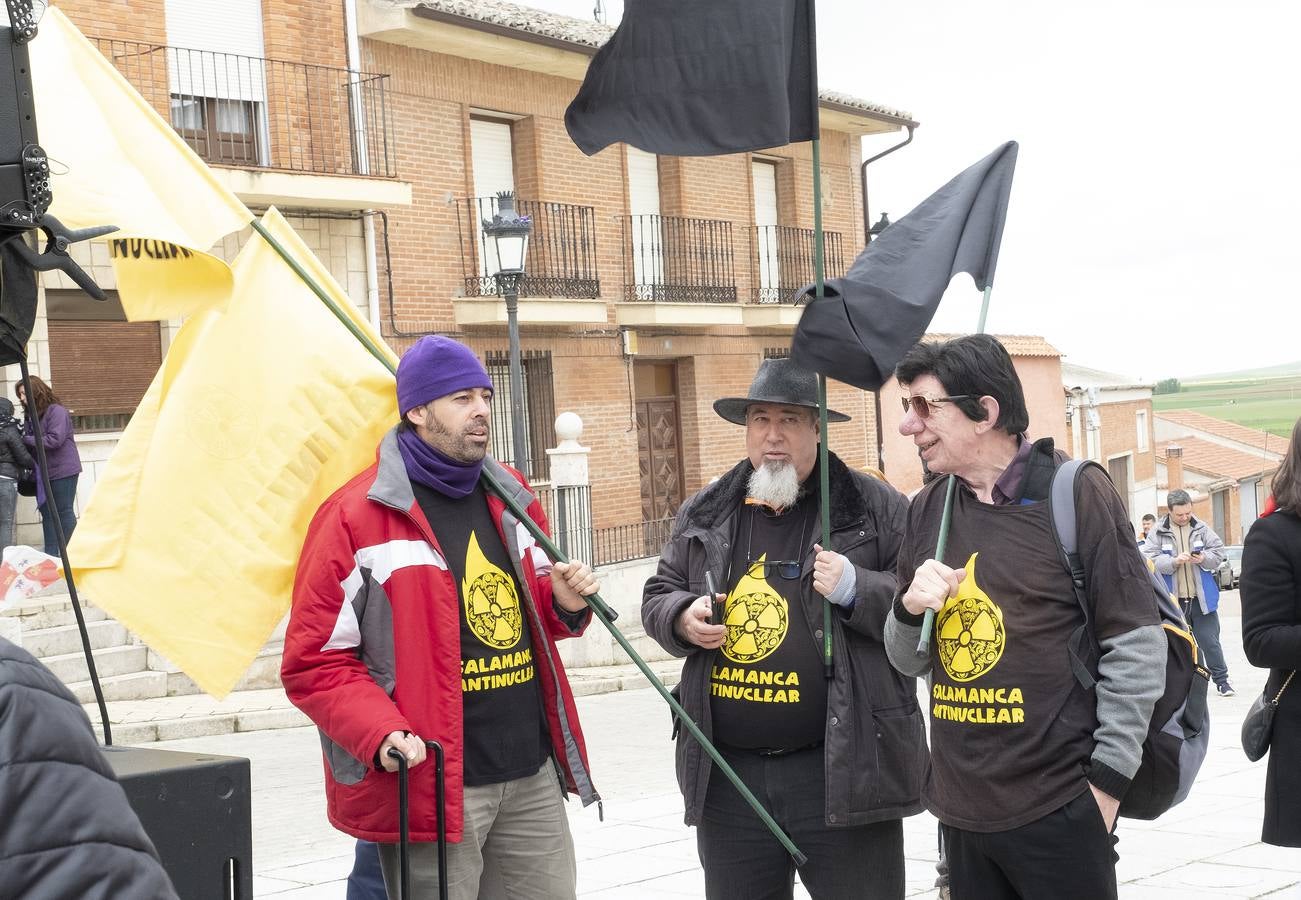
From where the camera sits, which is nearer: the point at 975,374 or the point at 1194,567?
the point at 975,374

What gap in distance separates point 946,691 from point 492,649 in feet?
4.06

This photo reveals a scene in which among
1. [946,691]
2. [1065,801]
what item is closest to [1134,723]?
[1065,801]

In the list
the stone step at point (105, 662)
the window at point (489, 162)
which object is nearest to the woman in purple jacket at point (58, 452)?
the stone step at point (105, 662)

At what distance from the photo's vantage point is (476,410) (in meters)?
4.14

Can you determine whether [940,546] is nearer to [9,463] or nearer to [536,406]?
[9,463]

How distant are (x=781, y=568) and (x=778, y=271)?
835 inches

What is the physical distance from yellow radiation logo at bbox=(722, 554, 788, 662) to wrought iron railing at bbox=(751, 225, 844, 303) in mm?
20560

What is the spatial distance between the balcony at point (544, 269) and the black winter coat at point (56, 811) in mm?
17962

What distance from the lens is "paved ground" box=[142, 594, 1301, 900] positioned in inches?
246

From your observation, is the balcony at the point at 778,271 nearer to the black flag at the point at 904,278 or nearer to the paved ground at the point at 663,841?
the paved ground at the point at 663,841

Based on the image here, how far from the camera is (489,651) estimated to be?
4.02 meters

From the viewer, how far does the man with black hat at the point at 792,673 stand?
409cm

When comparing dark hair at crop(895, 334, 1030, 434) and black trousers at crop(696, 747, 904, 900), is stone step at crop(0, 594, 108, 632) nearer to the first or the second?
black trousers at crop(696, 747, 904, 900)

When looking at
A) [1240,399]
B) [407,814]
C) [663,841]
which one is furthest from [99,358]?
[1240,399]
